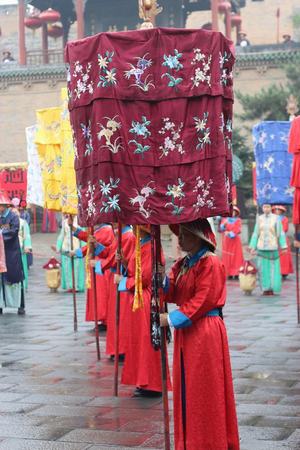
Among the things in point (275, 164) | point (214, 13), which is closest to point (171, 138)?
point (275, 164)

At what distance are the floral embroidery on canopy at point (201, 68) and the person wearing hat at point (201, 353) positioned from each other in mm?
844

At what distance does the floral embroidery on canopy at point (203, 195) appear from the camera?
18.3 ft

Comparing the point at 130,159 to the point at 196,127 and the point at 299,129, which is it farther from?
the point at 299,129

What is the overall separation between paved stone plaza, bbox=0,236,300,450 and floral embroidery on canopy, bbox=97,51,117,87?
230cm

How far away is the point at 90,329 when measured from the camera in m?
11.5

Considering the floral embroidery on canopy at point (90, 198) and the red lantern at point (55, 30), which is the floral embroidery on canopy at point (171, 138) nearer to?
the floral embroidery on canopy at point (90, 198)

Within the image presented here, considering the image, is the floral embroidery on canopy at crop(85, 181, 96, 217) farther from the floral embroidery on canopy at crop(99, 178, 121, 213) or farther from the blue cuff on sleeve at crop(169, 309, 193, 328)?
the blue cuff on sleeve at crop(169, 309, 193, 328)

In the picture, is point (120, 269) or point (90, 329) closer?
point (120, 269)

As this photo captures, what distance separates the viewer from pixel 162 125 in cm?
564

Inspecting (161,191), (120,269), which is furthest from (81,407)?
(161,191)

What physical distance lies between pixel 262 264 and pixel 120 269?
332 inches

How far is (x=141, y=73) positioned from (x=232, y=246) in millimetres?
14080

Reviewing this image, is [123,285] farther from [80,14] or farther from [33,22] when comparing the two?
[33,22]

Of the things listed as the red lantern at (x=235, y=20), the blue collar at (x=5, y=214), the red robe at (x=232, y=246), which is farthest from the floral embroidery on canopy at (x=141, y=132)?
the red lantern at (x=235, y=20)
